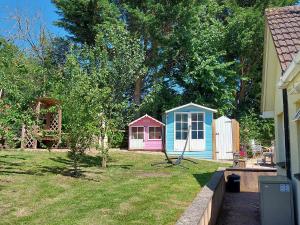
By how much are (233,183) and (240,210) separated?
2.50 meters

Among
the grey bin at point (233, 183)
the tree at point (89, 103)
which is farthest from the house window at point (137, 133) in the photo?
the grey bin at point (233, 183)

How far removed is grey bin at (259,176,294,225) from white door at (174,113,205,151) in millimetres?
14815

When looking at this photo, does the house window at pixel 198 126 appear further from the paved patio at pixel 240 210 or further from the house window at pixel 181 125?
the paved patio at pixel 240 210

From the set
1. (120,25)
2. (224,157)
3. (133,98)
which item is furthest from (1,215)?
(133,98)

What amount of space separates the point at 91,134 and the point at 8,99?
2.53m

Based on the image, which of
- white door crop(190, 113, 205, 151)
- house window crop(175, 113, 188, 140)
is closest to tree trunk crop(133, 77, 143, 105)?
house window crop(175, 113, 188, 140)

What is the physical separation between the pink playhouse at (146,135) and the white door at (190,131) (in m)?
1.41

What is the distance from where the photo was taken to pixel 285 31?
737 centimetres

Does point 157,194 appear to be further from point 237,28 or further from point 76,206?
point 237,28

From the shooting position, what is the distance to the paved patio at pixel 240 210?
7959mm

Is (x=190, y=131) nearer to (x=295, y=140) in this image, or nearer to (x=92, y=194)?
(x=92, y=194)

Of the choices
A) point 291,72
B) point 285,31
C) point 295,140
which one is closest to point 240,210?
point 295,140

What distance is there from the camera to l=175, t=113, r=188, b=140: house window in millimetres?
22328

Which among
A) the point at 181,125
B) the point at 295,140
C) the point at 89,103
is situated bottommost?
the point at 295,140
